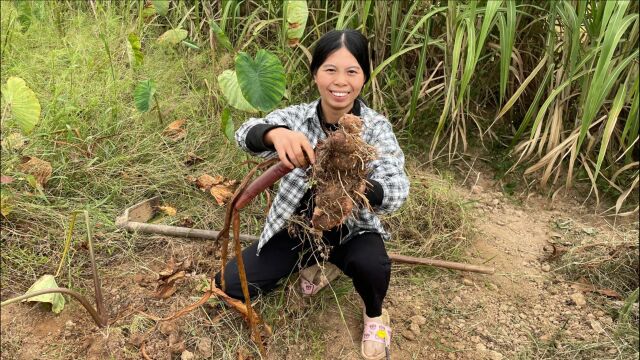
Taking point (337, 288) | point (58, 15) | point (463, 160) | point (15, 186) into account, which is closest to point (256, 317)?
point (337, 288)

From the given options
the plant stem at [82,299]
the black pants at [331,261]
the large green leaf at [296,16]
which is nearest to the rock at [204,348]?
the black pants at [331,261]

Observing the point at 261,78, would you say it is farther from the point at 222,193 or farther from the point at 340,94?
the point at 222,193

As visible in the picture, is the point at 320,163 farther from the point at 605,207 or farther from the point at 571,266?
the point at 605,207

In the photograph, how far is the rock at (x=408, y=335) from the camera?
155 centimetres

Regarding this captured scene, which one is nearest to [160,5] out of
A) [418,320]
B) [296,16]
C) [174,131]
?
[174,131]

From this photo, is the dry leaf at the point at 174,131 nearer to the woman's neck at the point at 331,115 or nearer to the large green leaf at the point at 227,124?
the large green leaf at the point at 227,124

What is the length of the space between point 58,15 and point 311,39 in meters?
1.13

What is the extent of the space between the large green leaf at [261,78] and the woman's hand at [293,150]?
1.41ft

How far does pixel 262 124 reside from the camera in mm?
1305

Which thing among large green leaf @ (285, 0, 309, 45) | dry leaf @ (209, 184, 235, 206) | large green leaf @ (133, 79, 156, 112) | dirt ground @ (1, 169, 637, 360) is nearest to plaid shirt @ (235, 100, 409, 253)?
dirt ground @ (1, 169, 637, 360)

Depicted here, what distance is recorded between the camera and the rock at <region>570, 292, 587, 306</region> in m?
1.70

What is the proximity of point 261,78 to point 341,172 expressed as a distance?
20.6 inches

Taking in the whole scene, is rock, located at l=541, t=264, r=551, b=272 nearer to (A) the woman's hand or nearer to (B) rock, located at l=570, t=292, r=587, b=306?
(B) rock, located at l=570, t=292, r=587, b=306

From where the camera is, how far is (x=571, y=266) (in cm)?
182
